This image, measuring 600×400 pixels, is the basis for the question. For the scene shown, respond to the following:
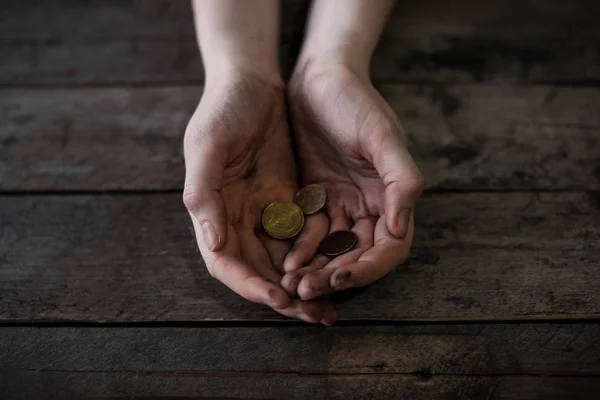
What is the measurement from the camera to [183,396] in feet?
3.23

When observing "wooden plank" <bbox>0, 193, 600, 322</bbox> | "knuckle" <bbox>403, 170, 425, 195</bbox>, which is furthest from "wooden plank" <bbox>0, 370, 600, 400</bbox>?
"knuckle" <bbox>403, 170, 425, 195</bbox>

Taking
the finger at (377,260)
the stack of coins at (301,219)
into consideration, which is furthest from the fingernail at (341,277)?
the stack of coins at (301,219)

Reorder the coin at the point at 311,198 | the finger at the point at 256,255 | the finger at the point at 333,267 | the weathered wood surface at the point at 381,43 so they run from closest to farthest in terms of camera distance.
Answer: the finger at the point at 333,267, the finger at the point at 256,255, the coin at the point at 311,198, the weathered wood surface at the point at 381,43

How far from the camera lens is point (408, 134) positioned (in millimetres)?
1374

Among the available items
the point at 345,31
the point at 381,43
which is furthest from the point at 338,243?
the point at 381,43

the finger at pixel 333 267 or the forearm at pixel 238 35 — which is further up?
the forearm at pixel 238 35

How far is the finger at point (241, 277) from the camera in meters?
0.94

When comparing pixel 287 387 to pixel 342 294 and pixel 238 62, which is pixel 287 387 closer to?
pixel 342 294

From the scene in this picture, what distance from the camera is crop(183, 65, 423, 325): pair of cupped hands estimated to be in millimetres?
987

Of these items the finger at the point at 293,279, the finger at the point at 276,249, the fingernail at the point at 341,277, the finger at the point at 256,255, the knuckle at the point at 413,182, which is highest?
the knuckle at the point at 413,182

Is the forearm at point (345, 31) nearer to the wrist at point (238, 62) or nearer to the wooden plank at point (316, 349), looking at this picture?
the wrist at point (238, 62)

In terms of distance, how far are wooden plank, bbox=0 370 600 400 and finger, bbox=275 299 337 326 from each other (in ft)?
0.32

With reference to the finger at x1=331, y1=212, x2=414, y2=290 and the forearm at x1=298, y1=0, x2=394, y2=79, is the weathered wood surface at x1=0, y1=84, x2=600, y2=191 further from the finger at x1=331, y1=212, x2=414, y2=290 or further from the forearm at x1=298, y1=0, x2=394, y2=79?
the finger at x1=331, y1=212, x2=414, y2=290

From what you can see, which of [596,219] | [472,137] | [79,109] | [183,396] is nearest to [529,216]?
[596,219]
